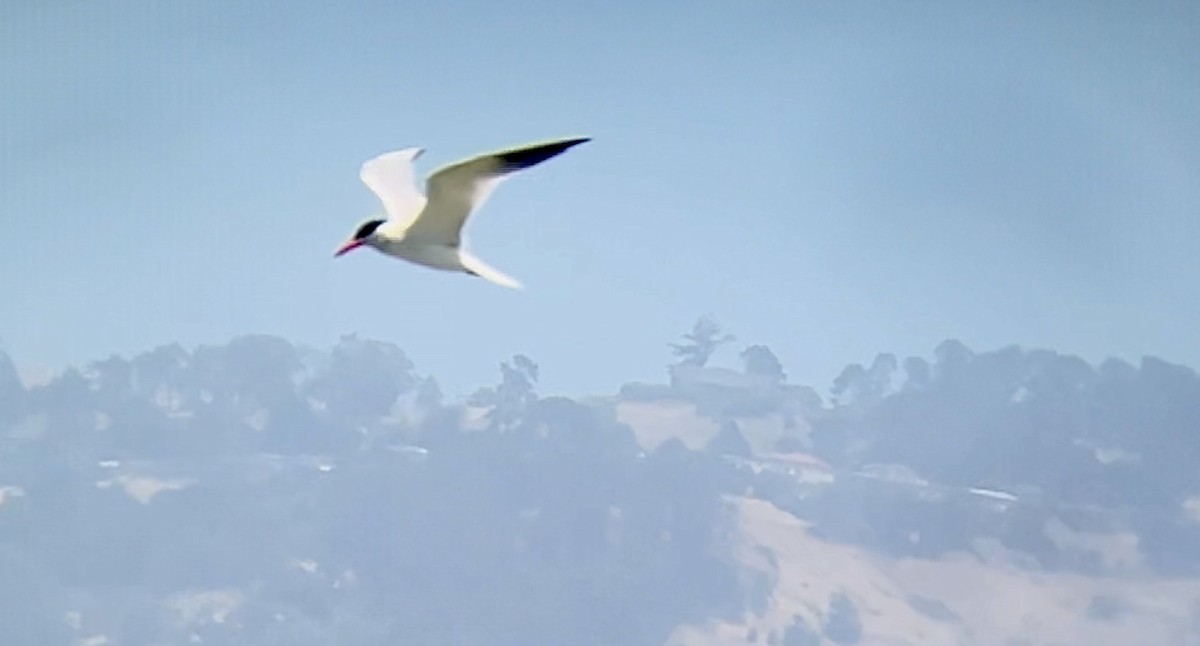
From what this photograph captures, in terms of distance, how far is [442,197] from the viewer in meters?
2.63

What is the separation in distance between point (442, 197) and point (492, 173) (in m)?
0.21

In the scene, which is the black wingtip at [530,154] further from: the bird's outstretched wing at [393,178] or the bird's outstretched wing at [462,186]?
the bird's outstretched wing at [393,178]

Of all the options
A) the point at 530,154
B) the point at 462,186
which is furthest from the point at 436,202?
the point at 530,154

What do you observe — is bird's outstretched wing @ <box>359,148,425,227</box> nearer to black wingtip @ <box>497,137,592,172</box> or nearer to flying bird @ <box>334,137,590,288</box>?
flying bird @ <box>334,137,590,288</box>

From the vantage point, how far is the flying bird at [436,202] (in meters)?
2.39

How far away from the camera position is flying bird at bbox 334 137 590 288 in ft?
7.84

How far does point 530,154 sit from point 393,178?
2.55ft

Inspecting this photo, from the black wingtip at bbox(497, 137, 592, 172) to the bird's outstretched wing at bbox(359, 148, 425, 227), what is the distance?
61cm

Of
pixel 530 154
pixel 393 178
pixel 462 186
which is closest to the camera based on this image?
pixel 530 154

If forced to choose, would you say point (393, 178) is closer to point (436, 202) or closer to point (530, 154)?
point (436, 202)

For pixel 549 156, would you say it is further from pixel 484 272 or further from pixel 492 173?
pixel 484 272

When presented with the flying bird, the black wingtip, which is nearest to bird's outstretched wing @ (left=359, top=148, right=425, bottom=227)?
the flying bird

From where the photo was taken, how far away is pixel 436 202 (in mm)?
2652

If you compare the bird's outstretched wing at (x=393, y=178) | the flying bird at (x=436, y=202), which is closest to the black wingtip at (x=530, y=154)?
the flying bird at (x=436, y=202)
